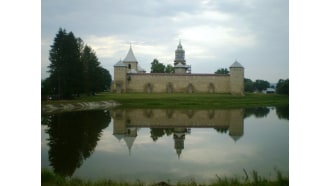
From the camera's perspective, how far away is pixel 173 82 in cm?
2714

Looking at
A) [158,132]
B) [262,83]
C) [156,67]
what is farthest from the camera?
[156,67]

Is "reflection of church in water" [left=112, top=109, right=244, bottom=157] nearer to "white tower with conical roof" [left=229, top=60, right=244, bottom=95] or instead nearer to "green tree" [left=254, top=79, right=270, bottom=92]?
"green tree" [left=254, top=79, right=270, bottom=92]

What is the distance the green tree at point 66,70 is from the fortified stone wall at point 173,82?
14.9 metres

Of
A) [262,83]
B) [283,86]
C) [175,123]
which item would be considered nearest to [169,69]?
[175,123]

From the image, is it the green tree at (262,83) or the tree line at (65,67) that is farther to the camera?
the tree line at (65,67)

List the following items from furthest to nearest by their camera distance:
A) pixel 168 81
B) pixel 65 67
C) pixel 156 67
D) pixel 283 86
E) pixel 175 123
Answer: pixel 168 81
pixel 156 67
pixel 65 67
pixel 175 123
pixel 283 86

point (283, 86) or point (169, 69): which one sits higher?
A: point (169, 69)

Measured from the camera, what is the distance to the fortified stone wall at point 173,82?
87.7 feet

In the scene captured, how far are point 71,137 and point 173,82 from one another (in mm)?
19791

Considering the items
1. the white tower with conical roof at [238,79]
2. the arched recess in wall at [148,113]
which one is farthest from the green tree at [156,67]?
the arched recess in wall at [148,113]

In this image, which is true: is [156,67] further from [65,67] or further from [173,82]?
[65,67]

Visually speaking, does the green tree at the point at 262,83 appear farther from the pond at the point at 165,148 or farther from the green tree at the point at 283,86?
the green tree at the point at 283,86

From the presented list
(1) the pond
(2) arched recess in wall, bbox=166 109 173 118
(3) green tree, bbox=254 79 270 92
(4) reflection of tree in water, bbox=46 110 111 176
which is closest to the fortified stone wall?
(2) arched recess in wall, bbox=166 109 173 118
